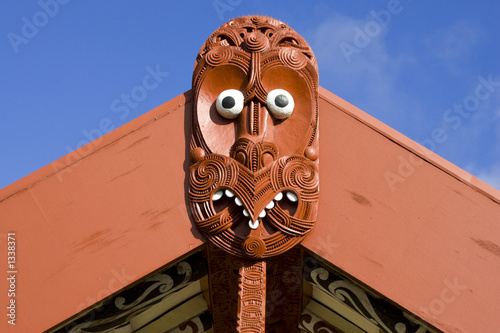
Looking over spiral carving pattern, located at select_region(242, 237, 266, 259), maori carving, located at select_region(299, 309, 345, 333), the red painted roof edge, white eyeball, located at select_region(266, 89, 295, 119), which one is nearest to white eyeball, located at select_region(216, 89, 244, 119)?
white eyeball, located at select_region(266, 89, 295, 119)

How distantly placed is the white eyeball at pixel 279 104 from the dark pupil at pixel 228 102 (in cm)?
24

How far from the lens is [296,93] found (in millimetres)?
4926

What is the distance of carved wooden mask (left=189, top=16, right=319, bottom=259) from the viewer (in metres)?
4.47

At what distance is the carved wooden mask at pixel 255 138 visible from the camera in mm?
4469

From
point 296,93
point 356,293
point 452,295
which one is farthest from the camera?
point 296,93

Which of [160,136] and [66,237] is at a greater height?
[160,136]

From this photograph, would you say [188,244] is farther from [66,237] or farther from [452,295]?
[452,295]

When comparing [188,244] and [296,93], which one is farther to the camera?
[296,93]

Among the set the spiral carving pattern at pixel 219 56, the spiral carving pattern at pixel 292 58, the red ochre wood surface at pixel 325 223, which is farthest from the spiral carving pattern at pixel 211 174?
the spiral carving pattern at pixel 292 58

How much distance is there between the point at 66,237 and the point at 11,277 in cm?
42

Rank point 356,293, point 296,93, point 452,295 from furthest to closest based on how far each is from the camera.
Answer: point 296,93
point 356,293
point 452,295

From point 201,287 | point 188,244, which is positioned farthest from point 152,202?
point 201,287

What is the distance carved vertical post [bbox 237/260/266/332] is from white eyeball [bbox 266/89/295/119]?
1037mm

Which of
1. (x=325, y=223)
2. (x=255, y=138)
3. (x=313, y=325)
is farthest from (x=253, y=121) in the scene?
(x=313, y=325)
